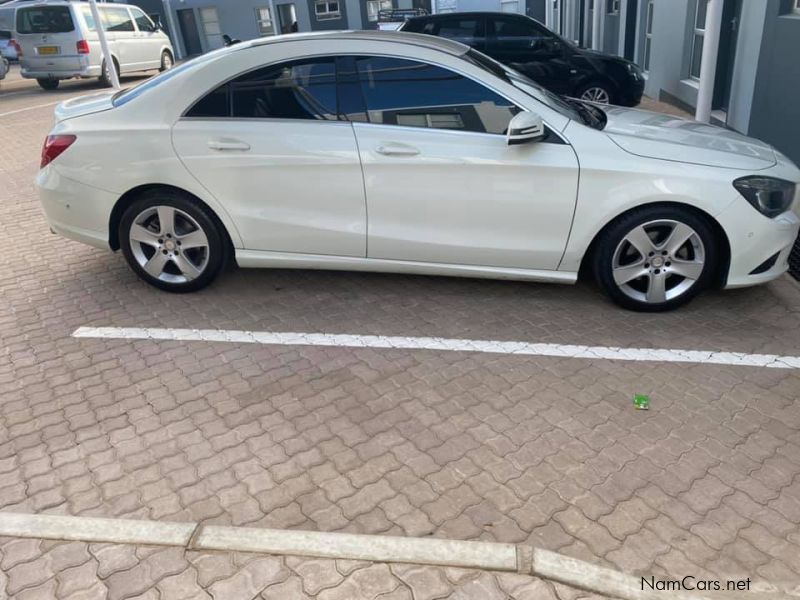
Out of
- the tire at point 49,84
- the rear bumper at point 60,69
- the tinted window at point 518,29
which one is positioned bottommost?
the tire at point 49,84

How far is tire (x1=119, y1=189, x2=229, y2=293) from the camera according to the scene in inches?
173

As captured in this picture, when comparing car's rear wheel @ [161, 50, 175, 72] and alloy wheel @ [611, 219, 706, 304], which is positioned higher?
car's rear wheel @ [161, 50, 175, 72]

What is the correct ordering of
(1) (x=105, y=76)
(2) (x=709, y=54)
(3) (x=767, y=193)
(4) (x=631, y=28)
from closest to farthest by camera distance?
1. (3) (x=767, y=193)
2. (2) (x=709, y=54)
3. (4) (x=631, y=28)
4. (1) (x=105, y=76)

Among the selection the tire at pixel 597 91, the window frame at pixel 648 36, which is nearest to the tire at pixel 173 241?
the tire at pixel 597 91

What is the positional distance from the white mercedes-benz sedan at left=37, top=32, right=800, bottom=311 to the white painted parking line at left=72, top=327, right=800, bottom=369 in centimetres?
52

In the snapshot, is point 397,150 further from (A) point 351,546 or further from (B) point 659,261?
(A) point 351,546

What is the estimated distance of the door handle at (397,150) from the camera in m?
4.04

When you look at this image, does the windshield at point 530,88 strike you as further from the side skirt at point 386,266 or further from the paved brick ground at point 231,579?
the paved brick ground at point 231,579

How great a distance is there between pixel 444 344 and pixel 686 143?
1.94 meters

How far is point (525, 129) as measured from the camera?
12.5 ft

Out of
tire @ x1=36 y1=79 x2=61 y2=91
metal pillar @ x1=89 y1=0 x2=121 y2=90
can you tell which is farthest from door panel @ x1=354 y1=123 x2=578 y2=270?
tire @ x1=36 y1=79 x2=61 y2=91

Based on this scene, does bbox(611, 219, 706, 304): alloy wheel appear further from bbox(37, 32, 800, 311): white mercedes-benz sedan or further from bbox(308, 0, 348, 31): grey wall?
bbox(308, 0, 348, 31): grey wall

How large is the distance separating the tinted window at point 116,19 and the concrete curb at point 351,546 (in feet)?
55.3

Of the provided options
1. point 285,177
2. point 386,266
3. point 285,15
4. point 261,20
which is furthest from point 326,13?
point 386,266
